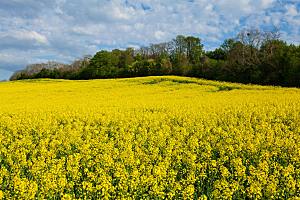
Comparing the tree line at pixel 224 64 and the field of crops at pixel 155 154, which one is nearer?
the field of crops at pixel 155 154

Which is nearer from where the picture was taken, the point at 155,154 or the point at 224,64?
the point at 155,154

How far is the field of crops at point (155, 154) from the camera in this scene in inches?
242

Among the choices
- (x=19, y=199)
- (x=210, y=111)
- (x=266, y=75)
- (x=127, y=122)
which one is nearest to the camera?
(x=19, y=199)

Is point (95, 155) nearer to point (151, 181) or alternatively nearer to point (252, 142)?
point (151, 181)

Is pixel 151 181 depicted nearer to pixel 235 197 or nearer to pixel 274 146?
pixel 235 197

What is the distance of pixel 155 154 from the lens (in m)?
8.34

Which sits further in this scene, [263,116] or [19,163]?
[263,116]

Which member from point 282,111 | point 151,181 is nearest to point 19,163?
point 151,181

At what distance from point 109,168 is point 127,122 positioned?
616 centimetres

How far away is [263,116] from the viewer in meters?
14.0

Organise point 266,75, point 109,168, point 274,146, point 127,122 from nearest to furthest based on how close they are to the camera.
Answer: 1. point 109,168
2. point 274,146
3. point 127,122
4. point 266,75

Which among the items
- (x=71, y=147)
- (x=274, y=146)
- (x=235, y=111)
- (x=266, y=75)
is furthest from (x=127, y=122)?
(x=266, y=75)

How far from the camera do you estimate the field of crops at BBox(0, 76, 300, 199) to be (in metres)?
6.14

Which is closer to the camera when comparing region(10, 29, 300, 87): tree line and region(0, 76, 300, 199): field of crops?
region(0, 76, 300, 199): field of crops
